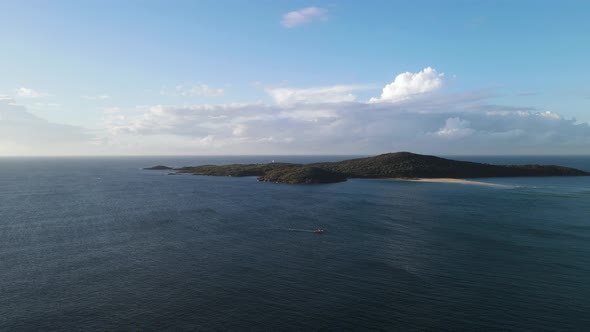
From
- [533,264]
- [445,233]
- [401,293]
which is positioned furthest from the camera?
[445,233]

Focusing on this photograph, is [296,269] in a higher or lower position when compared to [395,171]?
lower

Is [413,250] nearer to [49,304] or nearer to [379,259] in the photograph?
[379,259]

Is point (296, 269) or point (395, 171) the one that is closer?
point (296, 269)

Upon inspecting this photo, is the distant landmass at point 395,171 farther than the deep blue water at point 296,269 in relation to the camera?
Yes

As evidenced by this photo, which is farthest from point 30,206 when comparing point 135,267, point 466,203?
point 466,203
